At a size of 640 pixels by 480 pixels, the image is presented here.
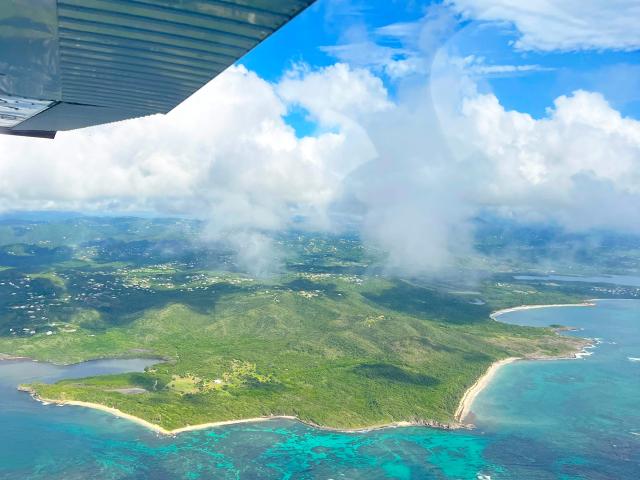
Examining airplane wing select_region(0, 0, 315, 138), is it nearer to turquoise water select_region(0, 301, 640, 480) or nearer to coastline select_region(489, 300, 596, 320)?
turquoise water select_region(0, 301, 640, 480)

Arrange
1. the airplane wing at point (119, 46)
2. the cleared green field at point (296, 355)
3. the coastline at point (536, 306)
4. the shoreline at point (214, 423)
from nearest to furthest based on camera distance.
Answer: the airplane wing at point (119, 46), the shoreline at point (214, 423), the cleared green field at point (296, 355), the coastline at point (536, 306)

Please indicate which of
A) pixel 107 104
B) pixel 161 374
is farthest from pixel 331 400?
pixel 107 104

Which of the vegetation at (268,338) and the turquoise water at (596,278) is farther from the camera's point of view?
the turquoise water at (596,278)

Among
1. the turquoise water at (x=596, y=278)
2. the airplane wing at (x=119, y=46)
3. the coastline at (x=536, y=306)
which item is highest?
the airplane wing at (x=119, y=46)

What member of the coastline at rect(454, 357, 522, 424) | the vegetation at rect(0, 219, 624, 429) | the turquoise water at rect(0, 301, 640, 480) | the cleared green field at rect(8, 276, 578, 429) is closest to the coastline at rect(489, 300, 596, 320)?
the vegetation at rect(0, 219, 624, 429)

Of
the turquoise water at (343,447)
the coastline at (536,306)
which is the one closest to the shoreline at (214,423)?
the turquoise water at (343,447)

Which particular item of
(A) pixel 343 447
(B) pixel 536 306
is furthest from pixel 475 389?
(B) pixel 536 306

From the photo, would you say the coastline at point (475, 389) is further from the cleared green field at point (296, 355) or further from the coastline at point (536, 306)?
the coastline at point (536, 306)
